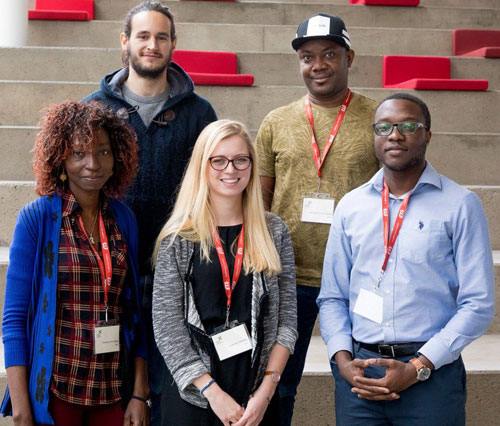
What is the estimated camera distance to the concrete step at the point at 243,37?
4504 millimetres

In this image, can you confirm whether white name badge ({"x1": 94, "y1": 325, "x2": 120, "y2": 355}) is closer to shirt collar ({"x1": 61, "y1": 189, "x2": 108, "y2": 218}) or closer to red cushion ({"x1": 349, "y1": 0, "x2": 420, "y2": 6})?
shirt collar ({"x1": 61, "y1": 189, "x2": 108, "y2": 218})

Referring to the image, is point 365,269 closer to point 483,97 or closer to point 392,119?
point 392,119

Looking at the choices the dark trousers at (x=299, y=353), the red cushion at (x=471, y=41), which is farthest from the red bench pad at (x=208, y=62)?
the dark trousers at (x=299, y=353)

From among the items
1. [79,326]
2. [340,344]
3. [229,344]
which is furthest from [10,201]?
[340,344]

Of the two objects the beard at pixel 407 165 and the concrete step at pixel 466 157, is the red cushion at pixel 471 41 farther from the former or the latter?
the beard at pixel 407 165

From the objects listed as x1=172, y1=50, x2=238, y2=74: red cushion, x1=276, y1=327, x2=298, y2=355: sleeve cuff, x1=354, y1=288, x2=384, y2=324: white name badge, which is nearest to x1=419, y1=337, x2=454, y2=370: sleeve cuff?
x1=354, y1=288, x2=384, y2=324: white name badge

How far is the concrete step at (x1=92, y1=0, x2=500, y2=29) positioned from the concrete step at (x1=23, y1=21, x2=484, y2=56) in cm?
21

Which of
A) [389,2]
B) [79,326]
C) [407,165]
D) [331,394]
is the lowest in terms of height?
[331,394]

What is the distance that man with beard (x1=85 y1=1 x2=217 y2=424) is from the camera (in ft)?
6.87

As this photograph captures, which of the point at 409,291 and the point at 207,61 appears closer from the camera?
the point at 409,291

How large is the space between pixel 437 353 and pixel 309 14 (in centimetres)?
389

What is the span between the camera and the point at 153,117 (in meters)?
2.11

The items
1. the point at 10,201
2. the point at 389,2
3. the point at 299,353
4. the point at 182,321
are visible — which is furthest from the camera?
the point at 389,2

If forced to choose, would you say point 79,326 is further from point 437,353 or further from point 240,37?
point 240,37
